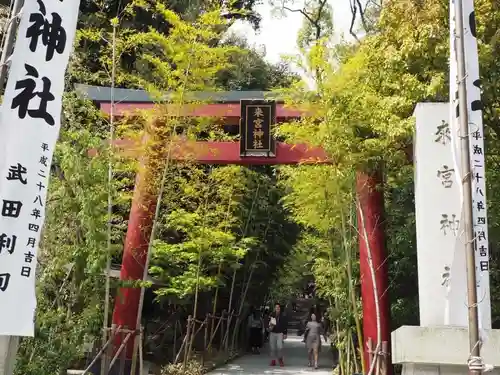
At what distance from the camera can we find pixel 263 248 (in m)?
12.6

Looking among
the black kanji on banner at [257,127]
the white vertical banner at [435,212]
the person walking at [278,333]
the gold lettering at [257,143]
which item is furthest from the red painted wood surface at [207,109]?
the person walking at [278,333]

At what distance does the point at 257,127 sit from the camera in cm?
758

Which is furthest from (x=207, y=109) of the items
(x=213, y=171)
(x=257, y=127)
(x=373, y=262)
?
(x=373, y=262)

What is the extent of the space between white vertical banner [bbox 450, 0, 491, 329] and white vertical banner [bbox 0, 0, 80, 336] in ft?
8.29

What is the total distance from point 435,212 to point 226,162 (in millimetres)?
4277

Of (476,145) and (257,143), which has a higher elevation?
(257,143)

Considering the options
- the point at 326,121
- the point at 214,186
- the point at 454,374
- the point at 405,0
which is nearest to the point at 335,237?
the point at 214,186

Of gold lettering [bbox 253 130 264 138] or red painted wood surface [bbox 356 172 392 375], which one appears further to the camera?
gold lettering [bbox 253 130 264 138]

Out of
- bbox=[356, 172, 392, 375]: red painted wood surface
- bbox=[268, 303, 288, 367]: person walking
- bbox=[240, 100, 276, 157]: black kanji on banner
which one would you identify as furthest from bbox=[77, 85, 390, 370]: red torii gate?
bbox=[268, 303, 288, 367]: person walking

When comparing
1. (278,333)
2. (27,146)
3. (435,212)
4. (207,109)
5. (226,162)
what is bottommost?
(278,333)

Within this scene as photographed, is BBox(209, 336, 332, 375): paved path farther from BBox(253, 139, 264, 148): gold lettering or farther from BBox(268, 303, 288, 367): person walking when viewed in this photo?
BBox(253, 139, 264, 148): gold lettering

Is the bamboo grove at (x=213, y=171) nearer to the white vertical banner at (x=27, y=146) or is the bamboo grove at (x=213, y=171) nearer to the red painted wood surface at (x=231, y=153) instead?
the red painted wood surface at (x=231, y=153)

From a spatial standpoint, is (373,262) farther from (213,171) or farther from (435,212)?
Answer: (213,171)

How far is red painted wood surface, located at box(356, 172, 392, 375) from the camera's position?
686 cm
